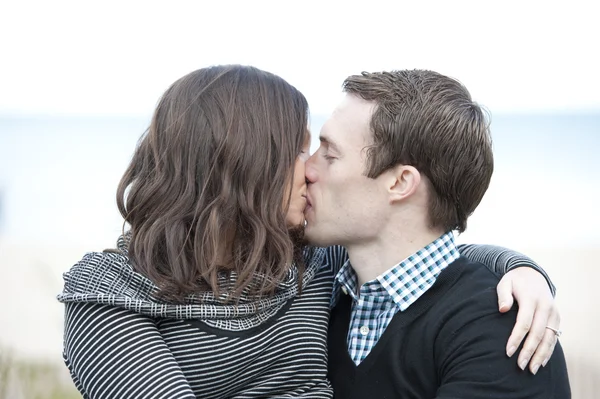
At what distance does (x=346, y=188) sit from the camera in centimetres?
201

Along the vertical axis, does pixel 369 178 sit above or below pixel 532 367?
above

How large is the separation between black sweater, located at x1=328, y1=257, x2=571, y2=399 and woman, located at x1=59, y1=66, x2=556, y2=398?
0.48ft

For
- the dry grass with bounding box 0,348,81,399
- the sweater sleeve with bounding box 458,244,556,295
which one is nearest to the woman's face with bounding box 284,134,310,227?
the sweater sleeve with bounding box 458,244,556,295

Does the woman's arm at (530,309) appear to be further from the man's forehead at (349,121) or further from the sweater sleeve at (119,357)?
the sweater sleeve at (119,357)

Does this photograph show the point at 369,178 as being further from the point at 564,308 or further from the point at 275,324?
the point at 564,308

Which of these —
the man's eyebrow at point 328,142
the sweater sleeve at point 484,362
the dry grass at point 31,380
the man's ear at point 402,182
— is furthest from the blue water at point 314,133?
the sweater sleeve at point 484,362

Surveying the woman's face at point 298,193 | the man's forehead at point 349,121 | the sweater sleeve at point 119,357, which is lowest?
the sweater sleeve at point 119,357

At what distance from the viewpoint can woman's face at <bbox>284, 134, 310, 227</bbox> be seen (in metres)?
2.02

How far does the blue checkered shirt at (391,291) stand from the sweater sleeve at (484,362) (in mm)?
123

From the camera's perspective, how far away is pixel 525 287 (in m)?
1.82

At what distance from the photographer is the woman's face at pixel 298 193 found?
6.62ft

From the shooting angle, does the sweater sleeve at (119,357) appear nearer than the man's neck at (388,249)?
Yes

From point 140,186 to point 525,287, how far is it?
907mm

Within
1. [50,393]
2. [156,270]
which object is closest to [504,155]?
[50,393]
